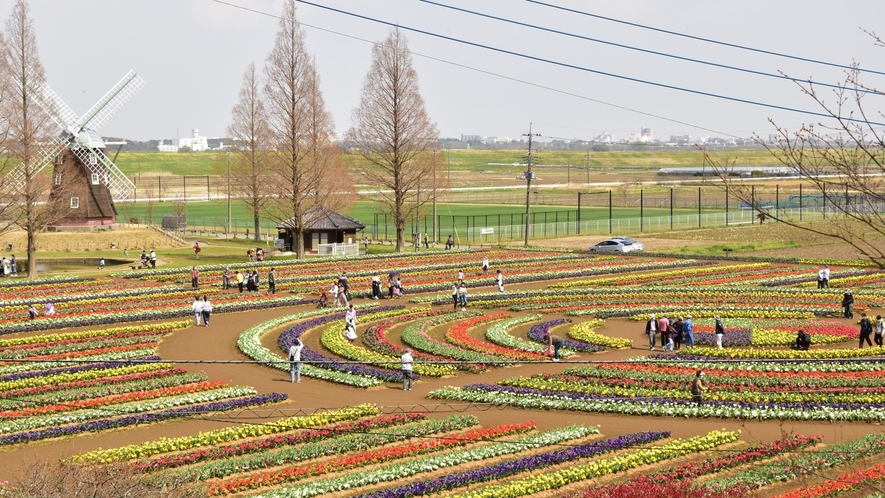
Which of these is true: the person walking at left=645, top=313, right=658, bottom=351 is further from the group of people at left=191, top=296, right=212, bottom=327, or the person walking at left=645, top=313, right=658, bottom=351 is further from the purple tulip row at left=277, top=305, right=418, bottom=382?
the group of people at left=191, top=296, right=212, bottom=327

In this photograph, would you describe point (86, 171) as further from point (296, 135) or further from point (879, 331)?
point (879, 331)

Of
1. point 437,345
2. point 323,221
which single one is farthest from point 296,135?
point 437,345

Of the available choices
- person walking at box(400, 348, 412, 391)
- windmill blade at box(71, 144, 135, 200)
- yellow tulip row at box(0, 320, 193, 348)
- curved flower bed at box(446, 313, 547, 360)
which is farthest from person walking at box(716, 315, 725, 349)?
windmill blade at box(71, 144, 135, 200)

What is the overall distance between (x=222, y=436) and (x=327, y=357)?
10641 millimetres

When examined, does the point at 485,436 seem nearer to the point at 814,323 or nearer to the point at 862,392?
the point at 862,392

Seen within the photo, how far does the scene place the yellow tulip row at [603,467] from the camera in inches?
804

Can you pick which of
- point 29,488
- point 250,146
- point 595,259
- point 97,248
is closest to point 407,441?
point 29,488

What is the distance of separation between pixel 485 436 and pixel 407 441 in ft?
6.16

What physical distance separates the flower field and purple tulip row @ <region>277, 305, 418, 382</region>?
0.34 ft

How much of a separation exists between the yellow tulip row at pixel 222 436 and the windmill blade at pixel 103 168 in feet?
186

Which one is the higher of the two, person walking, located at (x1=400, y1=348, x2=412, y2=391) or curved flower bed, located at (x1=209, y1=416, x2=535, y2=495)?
person walking, located at (x1=400, y1=348, x2=412, y2=391)

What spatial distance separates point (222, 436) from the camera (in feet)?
79.8

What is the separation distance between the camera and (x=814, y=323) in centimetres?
3950

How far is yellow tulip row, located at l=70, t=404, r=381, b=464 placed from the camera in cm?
2262
